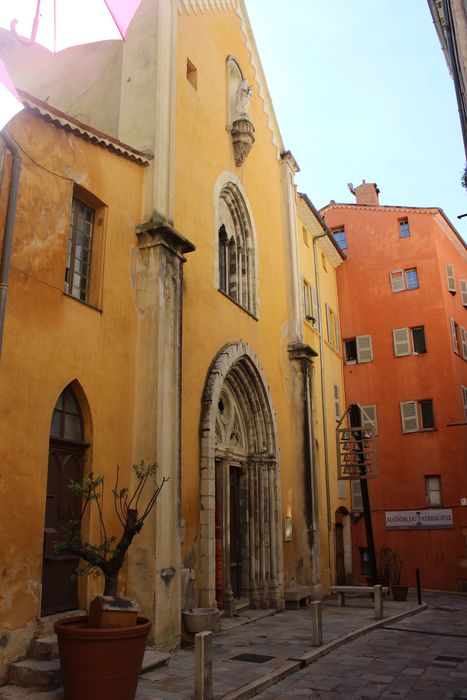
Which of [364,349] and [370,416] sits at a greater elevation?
[364,349]

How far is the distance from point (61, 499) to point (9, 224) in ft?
10.9

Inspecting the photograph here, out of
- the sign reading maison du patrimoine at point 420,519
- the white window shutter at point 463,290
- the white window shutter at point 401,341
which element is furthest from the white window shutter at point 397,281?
the sign reading maison du patrimoine at point 420,519

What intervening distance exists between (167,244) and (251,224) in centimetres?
513

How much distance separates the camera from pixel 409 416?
21.6 m

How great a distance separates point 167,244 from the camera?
389 inches

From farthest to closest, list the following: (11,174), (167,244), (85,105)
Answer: (85,105) < (167,244) < (11,174)

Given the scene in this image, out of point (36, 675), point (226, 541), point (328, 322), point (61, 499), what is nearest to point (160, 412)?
point (61, 499)

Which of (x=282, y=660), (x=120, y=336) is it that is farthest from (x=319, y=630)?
(x=120, y=336)

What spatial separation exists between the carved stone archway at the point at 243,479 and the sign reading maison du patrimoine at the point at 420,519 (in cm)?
863

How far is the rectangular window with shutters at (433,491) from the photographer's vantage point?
2048 centimetres

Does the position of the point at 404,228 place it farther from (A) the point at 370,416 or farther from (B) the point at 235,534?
(B) the point at 235,534

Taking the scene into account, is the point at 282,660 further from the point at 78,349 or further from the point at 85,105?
the point at 85,105

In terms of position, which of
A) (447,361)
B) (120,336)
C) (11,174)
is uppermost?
(447,361)

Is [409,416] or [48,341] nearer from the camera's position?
[48,341]
